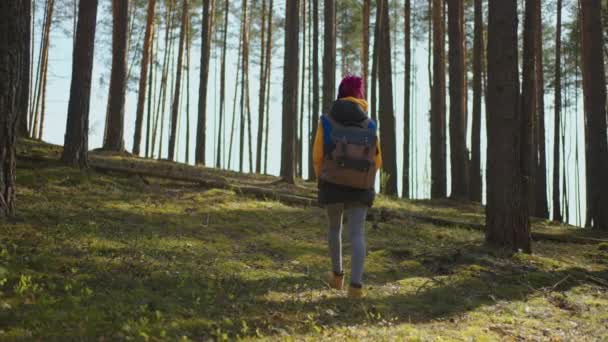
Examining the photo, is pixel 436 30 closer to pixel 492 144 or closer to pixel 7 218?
pixel 492 144

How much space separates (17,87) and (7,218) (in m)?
1.44

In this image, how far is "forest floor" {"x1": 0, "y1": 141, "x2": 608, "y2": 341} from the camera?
388cm

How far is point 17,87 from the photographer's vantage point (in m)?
5.65

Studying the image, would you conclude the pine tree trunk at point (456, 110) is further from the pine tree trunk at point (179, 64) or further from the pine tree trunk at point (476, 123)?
the pine tree trunk at point (179, 64)

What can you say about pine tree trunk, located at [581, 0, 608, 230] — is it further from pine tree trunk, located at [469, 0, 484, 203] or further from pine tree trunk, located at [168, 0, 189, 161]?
pine tree trunk, located at [168, 0, 189, 161]

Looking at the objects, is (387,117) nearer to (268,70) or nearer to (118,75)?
(118,75)

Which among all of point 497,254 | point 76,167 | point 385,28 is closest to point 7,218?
point 76,167

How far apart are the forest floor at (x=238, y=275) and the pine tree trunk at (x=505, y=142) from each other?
1.47 feet

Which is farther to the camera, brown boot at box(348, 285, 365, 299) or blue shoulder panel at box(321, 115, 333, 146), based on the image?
brown boot at box(348, 285, 365, 299)

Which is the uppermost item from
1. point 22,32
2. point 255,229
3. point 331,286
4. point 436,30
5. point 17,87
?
point 436,30

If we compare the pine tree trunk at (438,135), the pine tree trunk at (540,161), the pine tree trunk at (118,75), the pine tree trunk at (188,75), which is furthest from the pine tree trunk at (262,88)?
the pine tree trunk at (540,161)

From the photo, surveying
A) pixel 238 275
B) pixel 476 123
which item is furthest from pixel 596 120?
pixel 238 275

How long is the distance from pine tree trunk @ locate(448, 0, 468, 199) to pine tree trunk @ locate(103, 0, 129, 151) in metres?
8.77

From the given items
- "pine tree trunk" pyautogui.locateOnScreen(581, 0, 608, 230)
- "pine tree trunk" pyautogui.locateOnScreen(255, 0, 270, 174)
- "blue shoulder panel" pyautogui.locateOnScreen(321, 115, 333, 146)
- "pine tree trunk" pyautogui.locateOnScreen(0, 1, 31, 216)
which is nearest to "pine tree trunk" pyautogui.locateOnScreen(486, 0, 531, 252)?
"blue shoulder panel" pyautogui.locateOnScreen(321, 115, 333, 146)
